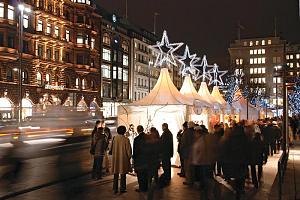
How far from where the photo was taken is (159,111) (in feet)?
60.4

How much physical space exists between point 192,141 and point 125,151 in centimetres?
253

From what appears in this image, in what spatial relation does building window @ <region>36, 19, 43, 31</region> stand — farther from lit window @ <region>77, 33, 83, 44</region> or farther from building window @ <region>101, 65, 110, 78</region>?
building window @ <region>101, 65, 110, 78</region>

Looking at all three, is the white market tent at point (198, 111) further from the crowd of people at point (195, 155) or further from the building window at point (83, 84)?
the building window at point (83, 84)

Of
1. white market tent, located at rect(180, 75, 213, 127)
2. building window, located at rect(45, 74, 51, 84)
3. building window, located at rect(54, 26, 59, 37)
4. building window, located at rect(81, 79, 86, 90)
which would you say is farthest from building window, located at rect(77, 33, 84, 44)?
white market tent, located at rect(180, 75, 213, 127)

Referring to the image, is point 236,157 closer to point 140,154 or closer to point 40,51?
point 140,154

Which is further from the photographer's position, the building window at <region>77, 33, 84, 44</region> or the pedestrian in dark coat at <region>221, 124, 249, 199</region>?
the building window at <region>77, 33, 84, 44</region>

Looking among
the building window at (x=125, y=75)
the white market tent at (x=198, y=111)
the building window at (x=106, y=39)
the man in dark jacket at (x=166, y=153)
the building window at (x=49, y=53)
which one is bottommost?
the man in dark jacket at (x=166, y=153)

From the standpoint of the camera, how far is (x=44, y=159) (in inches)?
791

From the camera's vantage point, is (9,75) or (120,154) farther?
(9,75)

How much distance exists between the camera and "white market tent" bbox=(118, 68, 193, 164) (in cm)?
1789

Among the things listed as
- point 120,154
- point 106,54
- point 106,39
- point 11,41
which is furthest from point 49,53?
point 120,154

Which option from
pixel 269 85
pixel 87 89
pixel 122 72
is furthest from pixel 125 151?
pixel 269 85

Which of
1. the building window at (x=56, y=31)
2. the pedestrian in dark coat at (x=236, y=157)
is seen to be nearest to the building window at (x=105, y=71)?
the building window at (x=56, y=31)

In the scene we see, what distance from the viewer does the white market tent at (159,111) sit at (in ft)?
58.7
